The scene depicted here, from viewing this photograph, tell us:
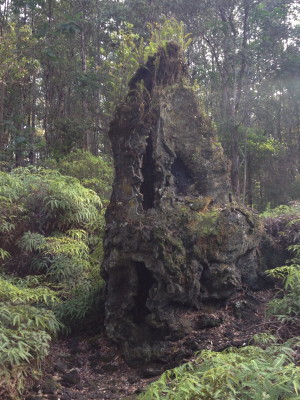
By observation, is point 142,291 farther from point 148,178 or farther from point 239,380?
point 239,380

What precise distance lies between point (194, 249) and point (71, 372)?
1813 mm

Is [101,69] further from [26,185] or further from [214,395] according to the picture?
[214,395]

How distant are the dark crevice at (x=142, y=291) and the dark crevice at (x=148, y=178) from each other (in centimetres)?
85

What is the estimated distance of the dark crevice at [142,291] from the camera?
4688 millimetres

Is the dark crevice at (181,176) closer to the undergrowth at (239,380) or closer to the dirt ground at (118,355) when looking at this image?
the dirt ground at (118,355)

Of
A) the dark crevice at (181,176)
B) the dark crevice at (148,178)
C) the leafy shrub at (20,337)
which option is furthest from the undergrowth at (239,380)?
the dark crevice at (181,176)

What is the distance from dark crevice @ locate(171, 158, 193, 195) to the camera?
541 cm

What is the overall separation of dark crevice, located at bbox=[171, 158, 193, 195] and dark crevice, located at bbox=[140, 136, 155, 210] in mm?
298

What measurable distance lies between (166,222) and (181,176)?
0.95 meters

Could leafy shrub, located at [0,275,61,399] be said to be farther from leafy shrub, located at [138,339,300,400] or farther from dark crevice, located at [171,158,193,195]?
dark crevice, located at [171,158,193,195]

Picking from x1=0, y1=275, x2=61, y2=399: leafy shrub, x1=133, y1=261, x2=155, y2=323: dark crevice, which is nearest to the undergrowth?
x1=0, y1=275, x2=61, y2=399: leafy shrub

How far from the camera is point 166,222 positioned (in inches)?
188

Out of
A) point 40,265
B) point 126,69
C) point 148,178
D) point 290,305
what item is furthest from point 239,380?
point 126,69

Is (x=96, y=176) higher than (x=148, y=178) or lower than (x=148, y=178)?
higher
